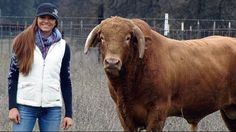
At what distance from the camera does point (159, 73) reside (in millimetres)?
7617

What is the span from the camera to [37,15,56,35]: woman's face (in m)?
6.18

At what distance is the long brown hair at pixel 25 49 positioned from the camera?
609cm

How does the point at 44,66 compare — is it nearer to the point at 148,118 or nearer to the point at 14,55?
the point at 14,55

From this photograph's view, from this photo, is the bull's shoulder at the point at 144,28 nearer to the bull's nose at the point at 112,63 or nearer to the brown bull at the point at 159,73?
the brown bull at the point at 159,73

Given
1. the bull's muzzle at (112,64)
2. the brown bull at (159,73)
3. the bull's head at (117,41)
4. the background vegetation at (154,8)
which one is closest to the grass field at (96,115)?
the brown bull at (159,73)

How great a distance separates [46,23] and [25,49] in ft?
1.04

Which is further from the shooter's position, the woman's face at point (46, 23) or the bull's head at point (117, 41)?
the bull's head at point (117, 41)

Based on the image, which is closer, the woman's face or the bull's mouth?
the woman's face

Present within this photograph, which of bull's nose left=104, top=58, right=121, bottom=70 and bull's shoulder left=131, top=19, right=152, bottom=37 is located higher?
bull's shoulder left=131, top=19, right=152, bottom=37

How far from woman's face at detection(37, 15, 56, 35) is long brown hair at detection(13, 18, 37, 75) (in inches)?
2.9

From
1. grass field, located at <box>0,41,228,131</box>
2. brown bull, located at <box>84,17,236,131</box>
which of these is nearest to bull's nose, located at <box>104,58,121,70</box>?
brown bull, located at <box>84,17,236,131</box>


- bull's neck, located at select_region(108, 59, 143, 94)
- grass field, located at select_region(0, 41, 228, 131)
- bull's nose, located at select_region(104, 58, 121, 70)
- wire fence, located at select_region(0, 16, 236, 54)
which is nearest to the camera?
bull's nose, located at select_region(104, 58, 121, 70)

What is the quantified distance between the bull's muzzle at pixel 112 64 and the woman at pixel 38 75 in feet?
1.82

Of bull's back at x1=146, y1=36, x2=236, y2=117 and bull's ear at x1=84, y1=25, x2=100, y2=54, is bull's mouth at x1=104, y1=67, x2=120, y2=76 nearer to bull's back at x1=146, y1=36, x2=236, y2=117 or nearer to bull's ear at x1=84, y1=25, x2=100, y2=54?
bull's ear at x1=84, y1=25, x2=100, y2=54
